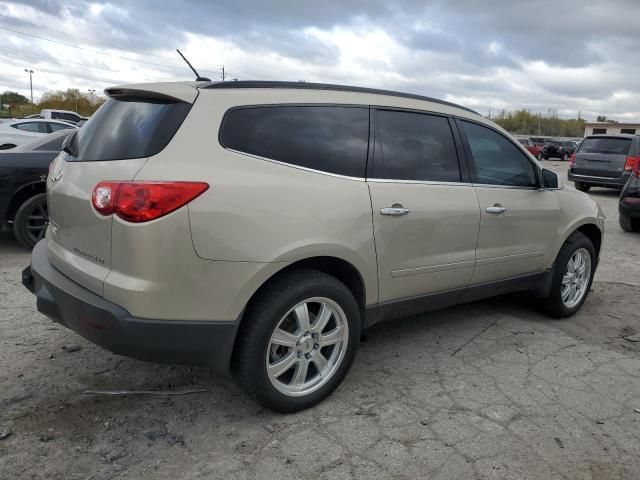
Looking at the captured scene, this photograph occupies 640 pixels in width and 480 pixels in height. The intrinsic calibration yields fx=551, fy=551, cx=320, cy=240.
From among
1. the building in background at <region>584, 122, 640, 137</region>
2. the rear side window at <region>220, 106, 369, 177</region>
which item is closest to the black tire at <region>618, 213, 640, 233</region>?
the rear side window at <region>220, 106, 369, 177</region>

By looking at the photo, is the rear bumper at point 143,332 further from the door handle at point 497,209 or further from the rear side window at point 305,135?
the door handle at point 497,209

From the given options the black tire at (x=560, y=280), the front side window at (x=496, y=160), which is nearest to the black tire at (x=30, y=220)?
the front side window at (x=496, y=160)

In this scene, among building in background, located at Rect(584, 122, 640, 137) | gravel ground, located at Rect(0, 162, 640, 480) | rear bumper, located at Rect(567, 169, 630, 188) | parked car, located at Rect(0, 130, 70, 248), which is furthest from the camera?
building in background, located at Rect(584, 122, 640, 137)

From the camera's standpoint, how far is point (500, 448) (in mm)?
2762

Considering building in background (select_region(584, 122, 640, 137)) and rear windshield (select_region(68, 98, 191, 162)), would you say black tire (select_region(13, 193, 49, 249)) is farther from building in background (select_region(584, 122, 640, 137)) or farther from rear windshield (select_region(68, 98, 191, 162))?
building in background (select_region(584, 122, 640, 137))

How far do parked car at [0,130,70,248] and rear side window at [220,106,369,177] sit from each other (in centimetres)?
420

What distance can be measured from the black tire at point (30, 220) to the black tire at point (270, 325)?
4307 millimetres

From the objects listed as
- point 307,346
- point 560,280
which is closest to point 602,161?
point 560,280

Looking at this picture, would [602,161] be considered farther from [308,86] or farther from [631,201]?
[308,86]

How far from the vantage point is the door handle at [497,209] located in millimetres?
3871

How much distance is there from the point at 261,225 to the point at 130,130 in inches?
32.9

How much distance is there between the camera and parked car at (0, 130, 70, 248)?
19.8ft

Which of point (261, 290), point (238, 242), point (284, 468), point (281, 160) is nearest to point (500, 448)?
Answer: point (284, 468)

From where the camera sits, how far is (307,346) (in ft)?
9.90
